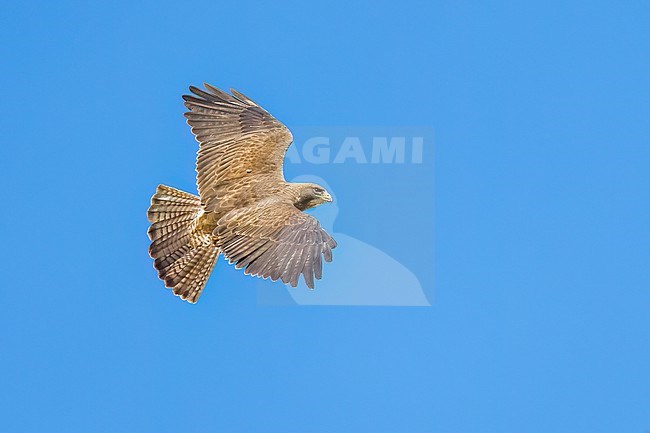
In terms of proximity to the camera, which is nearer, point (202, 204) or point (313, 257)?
point (313, 257)

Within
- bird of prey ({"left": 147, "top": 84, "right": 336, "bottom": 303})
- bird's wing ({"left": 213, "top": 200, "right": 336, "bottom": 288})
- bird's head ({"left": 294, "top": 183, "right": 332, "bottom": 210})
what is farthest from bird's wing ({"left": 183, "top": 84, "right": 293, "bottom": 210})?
bird's wing ({"left": 213, "top": 200, "right": 336, "bottom": 288})

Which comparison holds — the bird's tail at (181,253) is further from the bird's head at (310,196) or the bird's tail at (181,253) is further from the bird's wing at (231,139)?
the bird's head at (310,196)

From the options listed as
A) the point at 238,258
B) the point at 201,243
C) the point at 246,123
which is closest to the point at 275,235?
Answer: the point at 238,258

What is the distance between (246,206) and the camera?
13430 millimetres

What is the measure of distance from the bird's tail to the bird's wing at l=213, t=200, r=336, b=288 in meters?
0.68

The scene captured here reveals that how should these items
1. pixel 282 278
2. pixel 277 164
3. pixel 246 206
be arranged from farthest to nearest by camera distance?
pixel 277 164, pixel 246 206, pixel 282 278

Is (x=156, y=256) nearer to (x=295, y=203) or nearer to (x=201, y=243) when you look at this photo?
(x=201, y=243)

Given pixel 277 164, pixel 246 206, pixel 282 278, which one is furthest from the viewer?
pixel 277 164

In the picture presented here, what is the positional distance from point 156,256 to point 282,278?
2.65 metres

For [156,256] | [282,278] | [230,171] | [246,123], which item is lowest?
[282,278]

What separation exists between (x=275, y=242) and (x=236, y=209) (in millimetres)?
1288

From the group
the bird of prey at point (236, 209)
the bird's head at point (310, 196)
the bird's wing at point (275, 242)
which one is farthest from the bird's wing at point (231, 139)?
the bird's wing at point (275, 242)

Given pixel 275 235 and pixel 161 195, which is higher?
pixel 161 195

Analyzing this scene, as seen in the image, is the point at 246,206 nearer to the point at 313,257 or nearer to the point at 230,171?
the point at 230,171
